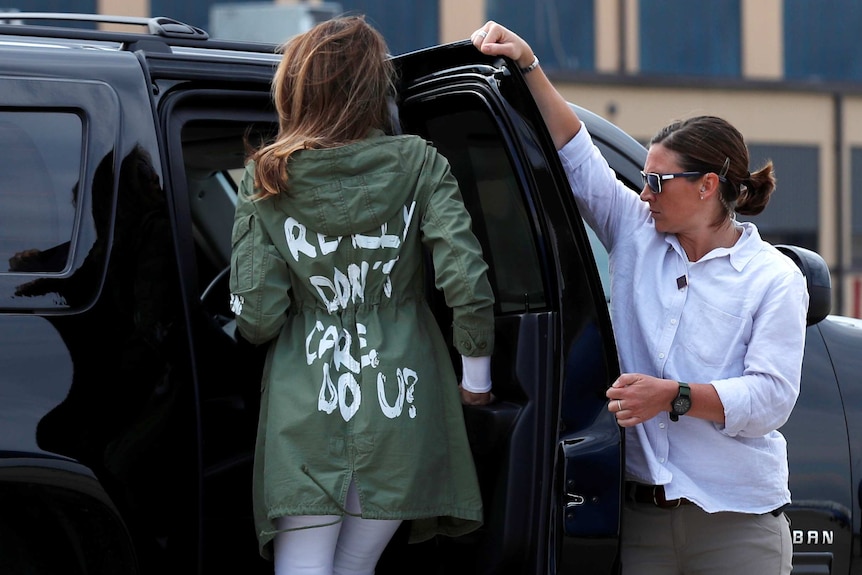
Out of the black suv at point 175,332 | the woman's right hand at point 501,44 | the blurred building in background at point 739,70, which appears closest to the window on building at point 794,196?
the blurred building in background at point 739,70

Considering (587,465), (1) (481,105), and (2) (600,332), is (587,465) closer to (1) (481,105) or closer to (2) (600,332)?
(2) (600,332)

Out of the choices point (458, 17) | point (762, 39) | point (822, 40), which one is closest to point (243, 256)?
point (458, 17)

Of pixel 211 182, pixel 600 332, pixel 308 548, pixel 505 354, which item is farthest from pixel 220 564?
pixel 211 182

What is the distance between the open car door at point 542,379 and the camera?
2256 mm

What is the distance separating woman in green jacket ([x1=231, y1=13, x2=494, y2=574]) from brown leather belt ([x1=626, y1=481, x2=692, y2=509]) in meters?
0.32

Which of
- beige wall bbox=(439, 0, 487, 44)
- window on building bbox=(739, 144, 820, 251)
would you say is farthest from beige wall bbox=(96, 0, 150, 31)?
window on building bbox=(739, 144, 820, 251)

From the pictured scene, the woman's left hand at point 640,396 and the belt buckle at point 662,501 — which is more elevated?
the woman's left hand at point 640,396

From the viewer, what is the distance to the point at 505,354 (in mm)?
2391

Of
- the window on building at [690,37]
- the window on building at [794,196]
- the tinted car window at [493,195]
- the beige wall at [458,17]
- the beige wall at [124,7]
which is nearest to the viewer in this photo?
the tinted car window at [493,195]

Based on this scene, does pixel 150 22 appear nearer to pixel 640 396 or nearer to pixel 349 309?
pixel 349 309

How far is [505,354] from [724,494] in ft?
1.69

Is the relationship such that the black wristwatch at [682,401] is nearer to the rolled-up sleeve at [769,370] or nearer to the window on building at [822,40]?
the rolled-up sleeve at [769,370]

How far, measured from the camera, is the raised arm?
224 cm

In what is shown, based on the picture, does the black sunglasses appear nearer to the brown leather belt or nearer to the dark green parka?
the dark green parka
